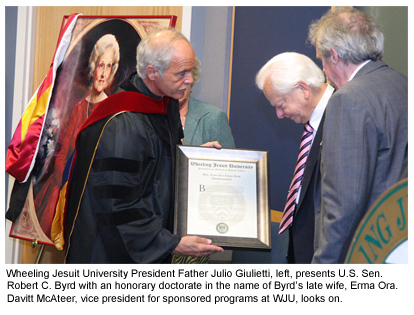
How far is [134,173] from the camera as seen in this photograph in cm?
247

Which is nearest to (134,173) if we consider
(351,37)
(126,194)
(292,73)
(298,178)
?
(126,194)

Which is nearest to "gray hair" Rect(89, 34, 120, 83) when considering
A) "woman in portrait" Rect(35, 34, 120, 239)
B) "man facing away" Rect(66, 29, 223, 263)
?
"woman in portrait" Rect(35, 34, 120, 239)

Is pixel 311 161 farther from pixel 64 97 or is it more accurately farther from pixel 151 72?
pixel 64 97

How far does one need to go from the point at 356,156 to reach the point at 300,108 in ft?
2.57

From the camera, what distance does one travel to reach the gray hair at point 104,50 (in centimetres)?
363

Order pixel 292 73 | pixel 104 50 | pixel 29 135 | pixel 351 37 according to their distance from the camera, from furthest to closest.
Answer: pixel 104 50 < pixel 29 135 < pixel 292 73 < pixel 351 37

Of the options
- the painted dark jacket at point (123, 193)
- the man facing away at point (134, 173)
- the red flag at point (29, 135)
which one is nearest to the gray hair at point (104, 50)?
the red flag at point (29, 135)

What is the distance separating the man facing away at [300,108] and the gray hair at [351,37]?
12.2 inches

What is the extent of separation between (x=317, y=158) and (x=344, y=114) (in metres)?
0.53

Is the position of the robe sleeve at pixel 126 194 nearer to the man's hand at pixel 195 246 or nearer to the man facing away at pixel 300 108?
the man's hand at pixel 195 246

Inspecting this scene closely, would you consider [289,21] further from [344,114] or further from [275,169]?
[344,114]

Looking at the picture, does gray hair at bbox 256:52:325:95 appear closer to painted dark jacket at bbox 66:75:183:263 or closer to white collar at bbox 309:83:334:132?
white collar at bbox 309:83:334:132
